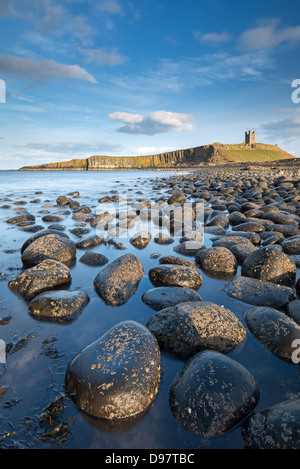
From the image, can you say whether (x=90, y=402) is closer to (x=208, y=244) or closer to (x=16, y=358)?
(x=16, y=358)

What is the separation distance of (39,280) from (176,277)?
1.90 m

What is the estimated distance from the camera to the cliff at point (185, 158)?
96.9 meters

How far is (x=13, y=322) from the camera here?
8.50 ft

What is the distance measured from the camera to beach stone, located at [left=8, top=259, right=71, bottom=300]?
10.2 ft

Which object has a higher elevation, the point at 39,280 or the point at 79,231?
the point at 79,231

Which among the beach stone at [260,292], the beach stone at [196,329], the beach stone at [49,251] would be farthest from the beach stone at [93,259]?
the beach stone at [260,292]

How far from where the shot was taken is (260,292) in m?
3.00

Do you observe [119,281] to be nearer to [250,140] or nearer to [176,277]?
[176,277]

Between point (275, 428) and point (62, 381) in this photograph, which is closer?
point (275, 428)

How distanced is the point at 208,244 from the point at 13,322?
3.95 m

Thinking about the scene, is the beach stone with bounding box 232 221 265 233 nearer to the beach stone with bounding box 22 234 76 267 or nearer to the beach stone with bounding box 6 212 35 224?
the beach stone with bounding box 22 234 76 267

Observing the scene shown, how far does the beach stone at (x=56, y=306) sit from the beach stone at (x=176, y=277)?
3.72 feet

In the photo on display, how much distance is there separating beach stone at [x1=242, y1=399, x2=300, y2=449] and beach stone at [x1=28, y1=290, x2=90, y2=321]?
6.46ft

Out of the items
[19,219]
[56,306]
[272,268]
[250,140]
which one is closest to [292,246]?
[272,268]
